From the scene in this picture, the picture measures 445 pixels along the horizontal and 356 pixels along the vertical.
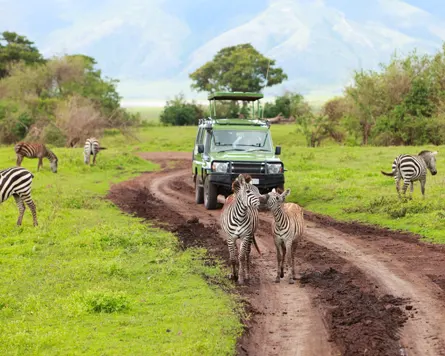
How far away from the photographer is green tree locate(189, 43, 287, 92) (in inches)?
2825

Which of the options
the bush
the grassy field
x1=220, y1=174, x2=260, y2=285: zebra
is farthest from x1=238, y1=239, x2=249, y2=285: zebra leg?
the bush

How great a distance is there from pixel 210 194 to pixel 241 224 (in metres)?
8.13

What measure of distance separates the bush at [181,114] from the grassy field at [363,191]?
1160 inches

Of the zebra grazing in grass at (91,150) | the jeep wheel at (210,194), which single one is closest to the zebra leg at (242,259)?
the jeep wheel at (210,194)

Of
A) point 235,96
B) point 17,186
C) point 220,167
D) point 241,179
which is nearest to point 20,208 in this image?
point 17,186

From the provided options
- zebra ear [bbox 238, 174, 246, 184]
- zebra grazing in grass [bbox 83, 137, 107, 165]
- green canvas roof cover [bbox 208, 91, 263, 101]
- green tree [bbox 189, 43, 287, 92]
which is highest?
green tree [bbox 189, 43, 287, 92]

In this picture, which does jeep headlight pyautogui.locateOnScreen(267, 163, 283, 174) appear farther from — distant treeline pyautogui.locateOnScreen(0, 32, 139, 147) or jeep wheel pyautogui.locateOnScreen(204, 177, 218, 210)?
distant treeline pyautogui.locateOnScreen(0, 32, 139, 147)

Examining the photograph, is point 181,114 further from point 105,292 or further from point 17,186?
point 105,292

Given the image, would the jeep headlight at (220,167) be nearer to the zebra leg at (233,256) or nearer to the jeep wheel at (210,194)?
the jeep wheel at (210,194)

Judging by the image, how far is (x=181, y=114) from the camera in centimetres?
6638

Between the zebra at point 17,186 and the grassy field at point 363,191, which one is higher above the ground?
the zebra at point 17,186

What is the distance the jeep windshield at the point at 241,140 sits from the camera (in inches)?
782

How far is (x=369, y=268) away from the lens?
38.8 feet

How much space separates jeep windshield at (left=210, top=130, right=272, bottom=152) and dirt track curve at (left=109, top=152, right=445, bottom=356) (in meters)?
3.18
